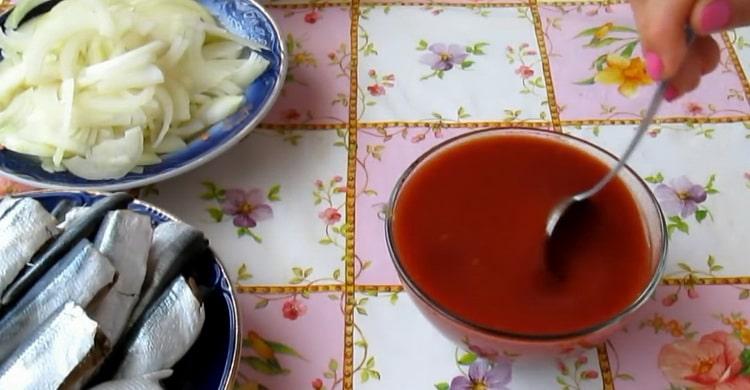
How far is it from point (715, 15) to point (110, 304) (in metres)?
0.50

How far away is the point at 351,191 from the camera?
0.91 meters

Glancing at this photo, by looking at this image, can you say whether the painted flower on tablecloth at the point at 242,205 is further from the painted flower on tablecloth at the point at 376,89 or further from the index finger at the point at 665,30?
the index finger at the point at 665,30

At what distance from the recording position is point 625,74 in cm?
105

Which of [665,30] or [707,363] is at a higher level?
[665,30]

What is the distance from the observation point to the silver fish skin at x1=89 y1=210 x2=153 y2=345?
2.15ft

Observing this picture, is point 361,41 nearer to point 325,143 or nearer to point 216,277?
point 325,143

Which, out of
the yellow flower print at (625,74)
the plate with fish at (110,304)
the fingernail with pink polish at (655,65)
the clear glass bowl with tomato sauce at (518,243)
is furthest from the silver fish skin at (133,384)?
the yellow flower print at (625,74)

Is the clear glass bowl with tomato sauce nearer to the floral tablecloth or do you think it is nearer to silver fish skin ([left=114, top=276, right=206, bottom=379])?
the floral tablecloth

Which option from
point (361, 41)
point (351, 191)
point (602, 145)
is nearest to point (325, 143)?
point (351, 191)

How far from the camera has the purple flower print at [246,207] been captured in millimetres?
885

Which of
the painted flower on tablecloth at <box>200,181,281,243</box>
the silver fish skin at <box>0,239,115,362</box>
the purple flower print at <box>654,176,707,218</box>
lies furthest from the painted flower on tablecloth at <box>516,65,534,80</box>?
the silver fish skin at <box>0,239,115,362</box>

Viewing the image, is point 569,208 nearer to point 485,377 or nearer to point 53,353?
point 485,377

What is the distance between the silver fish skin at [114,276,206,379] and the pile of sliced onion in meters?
0.24

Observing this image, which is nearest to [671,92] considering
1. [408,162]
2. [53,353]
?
[408,162]
